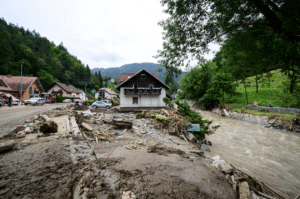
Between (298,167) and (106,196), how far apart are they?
8.78 meters

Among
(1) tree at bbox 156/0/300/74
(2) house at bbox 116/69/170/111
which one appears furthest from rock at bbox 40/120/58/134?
(2) house at bbox 116/69/170/111

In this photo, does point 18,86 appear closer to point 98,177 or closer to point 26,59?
point 26,59

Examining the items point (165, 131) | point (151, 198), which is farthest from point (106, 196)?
point (165, 131)

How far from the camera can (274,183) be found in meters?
4.05

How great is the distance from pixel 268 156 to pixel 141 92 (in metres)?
16.0

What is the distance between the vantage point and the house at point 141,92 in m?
19.3

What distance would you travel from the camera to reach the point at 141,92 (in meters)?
19.2

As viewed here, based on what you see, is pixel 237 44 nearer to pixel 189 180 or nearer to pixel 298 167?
pixel 189 180

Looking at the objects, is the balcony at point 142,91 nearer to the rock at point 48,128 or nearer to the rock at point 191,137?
the rock at point 191,137

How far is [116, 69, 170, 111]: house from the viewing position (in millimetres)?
19281

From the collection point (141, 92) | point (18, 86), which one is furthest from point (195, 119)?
point (18, 86)

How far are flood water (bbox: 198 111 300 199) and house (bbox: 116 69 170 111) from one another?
12628 mm

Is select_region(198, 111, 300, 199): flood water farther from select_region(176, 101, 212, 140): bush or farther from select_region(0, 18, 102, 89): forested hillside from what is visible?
select_region(0, 18, 102, 89): forested hillside

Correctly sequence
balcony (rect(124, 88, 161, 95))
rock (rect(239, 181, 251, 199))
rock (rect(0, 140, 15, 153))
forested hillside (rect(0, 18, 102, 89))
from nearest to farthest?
1. rock (rect(239, 181, 251, 199))
2. rock (rect(0, 140, 15, 153))
3. balcony (rect(124, 88, 161, 95))
4. forested hillside (rect(0, 18, 102, 89))
